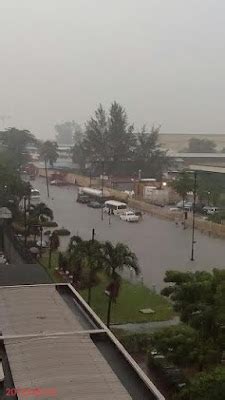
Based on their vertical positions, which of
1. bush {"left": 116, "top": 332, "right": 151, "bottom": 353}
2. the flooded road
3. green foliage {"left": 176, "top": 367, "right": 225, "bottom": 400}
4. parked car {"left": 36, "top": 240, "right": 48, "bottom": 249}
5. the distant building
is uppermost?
the distant building

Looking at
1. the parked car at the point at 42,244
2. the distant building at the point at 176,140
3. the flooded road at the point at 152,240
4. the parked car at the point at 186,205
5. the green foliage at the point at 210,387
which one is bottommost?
the flooded road at the point at 152,240

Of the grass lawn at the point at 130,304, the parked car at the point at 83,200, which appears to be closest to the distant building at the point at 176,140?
the parked car at the point at 83,200

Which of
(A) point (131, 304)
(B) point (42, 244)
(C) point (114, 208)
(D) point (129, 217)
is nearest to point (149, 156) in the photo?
(C) point (114, 208)

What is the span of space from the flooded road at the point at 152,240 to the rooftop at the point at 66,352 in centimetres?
694

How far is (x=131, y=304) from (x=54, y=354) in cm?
713

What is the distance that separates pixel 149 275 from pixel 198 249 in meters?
4.75

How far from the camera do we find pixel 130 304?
Result: 14000 millimetres

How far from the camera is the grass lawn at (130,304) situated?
13062 mm

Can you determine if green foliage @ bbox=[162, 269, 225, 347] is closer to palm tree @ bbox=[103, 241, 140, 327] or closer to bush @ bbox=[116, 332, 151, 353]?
bush @ bbox=[116, 332, 151, 353]

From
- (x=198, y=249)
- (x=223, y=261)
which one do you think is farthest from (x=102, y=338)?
(x=198, y=249)
